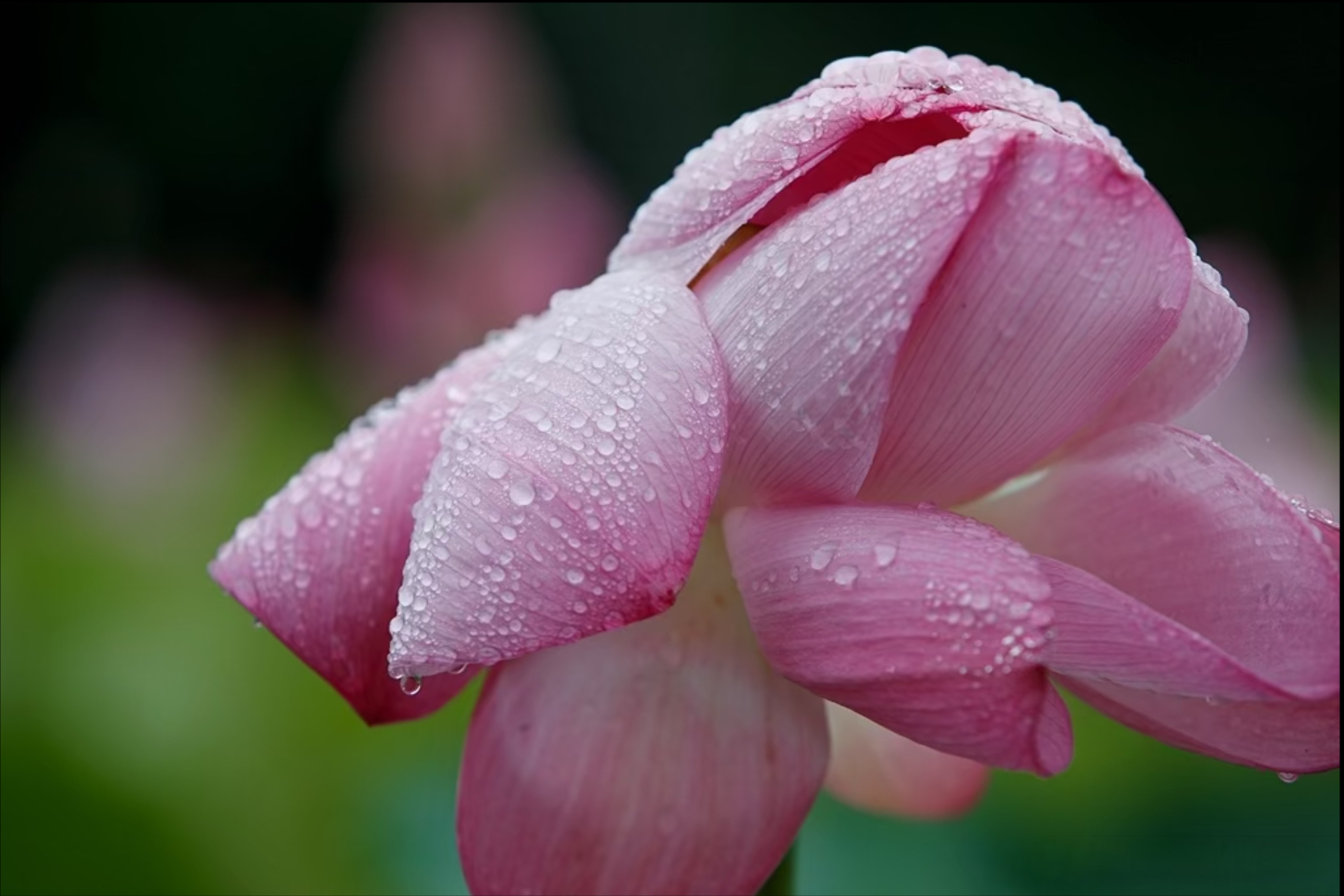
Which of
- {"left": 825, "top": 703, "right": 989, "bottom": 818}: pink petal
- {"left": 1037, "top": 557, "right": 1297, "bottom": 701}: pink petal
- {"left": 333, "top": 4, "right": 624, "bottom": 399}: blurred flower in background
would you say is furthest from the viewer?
{"left": 333, "top": 4, "right": 624, "bottom": 399}: blurred flower in background

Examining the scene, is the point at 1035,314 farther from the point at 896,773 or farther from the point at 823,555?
the point at 896,773

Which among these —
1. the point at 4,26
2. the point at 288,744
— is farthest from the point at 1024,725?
the point at 4,26

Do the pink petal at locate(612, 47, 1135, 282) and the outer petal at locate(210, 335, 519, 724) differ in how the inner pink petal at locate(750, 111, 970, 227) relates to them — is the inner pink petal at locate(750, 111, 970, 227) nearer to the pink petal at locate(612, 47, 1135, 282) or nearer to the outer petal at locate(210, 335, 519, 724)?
the pink petal at locate(612, 47, 1135, 282)

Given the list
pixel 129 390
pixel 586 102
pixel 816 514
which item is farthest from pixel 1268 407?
pixel 586 102

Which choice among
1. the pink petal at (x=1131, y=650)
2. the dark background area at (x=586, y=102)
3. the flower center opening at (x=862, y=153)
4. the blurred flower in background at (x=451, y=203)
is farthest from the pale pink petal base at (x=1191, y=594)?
the dark background area at (x=586, y=102)

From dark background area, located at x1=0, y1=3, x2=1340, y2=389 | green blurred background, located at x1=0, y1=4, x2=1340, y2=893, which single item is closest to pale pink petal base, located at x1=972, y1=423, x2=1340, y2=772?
green blurred background, located at x1=0, y1=4, x2=1340, y2=893

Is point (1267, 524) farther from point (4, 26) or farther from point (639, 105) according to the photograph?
point (4, 26)
